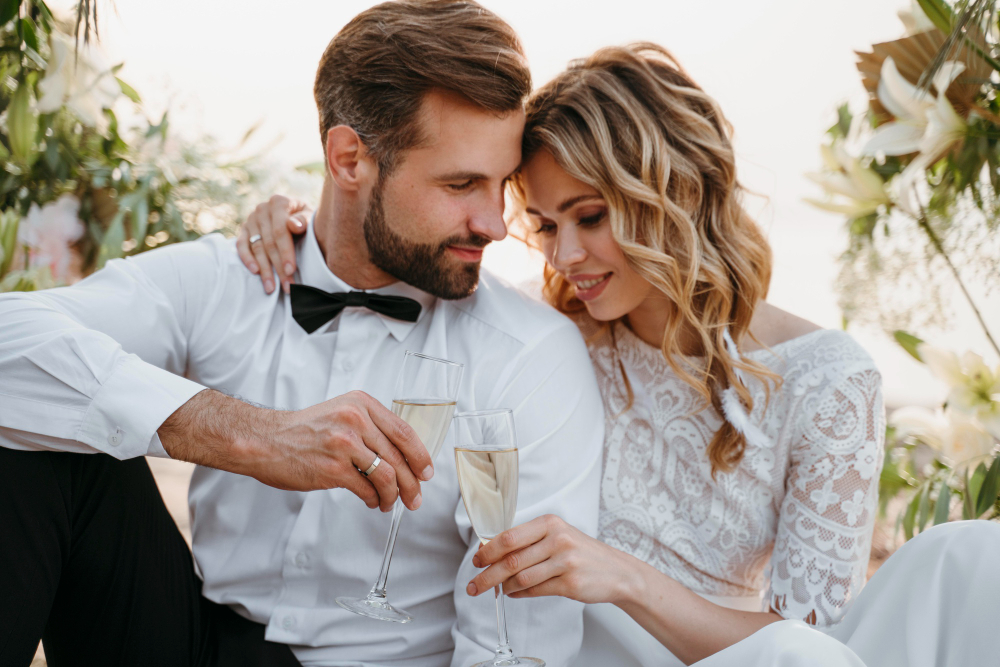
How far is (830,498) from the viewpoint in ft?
6.48

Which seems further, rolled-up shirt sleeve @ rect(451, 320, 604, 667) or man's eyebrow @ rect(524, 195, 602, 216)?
man's eyebrow @ rect(524, 195, 602, 216)

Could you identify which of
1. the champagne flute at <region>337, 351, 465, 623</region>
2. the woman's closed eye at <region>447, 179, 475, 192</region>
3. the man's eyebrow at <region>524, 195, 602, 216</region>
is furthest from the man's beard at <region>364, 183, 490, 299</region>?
the champagne flute at <region>337, 351, 465, 623</region>

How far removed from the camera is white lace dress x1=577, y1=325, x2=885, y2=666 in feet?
6.44

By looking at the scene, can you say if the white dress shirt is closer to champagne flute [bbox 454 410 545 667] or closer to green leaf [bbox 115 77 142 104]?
champagne flute [bbox 454 410 545 667]

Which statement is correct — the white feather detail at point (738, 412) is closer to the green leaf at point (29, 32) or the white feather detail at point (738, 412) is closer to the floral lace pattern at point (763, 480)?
the floral lace pattern at point (763, 480)

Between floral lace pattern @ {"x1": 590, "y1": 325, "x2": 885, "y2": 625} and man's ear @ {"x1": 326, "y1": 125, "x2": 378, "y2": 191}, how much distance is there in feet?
3.09

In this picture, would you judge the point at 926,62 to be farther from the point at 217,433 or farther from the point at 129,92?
the point at 129,92

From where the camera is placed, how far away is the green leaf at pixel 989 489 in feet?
6.24

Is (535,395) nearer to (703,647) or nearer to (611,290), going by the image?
(611,290)

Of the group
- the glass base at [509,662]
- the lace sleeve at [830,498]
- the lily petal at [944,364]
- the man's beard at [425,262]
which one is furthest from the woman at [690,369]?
the glass base at [509,662]

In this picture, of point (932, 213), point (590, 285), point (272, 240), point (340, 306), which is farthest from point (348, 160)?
point (932, 213)

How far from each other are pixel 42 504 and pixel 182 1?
8.62 feet

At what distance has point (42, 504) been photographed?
5.30 ft

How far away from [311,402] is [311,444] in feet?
2.03
